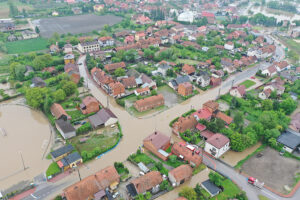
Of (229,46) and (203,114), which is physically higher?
(229,46)

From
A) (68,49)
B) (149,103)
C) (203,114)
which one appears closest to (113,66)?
(149,103)

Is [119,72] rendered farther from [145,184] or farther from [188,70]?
[145,184]

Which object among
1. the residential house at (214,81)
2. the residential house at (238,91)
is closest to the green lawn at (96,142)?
the residential house at (238,91)

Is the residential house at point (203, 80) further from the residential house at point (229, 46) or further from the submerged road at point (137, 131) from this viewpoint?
the residential house at point (229, 46)

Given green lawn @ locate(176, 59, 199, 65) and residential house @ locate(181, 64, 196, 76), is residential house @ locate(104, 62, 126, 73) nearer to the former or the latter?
residential house @ locate(181, 64, 196, 76)

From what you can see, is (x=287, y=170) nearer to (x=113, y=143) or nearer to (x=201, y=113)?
(x=201, y=113)

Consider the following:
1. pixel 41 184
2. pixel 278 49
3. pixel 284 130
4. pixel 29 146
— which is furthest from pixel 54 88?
pixel 278 49

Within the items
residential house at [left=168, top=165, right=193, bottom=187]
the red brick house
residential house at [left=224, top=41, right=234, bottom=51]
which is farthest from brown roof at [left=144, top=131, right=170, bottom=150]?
residential house at [left=224, top=41, right=234, bottom=51]
